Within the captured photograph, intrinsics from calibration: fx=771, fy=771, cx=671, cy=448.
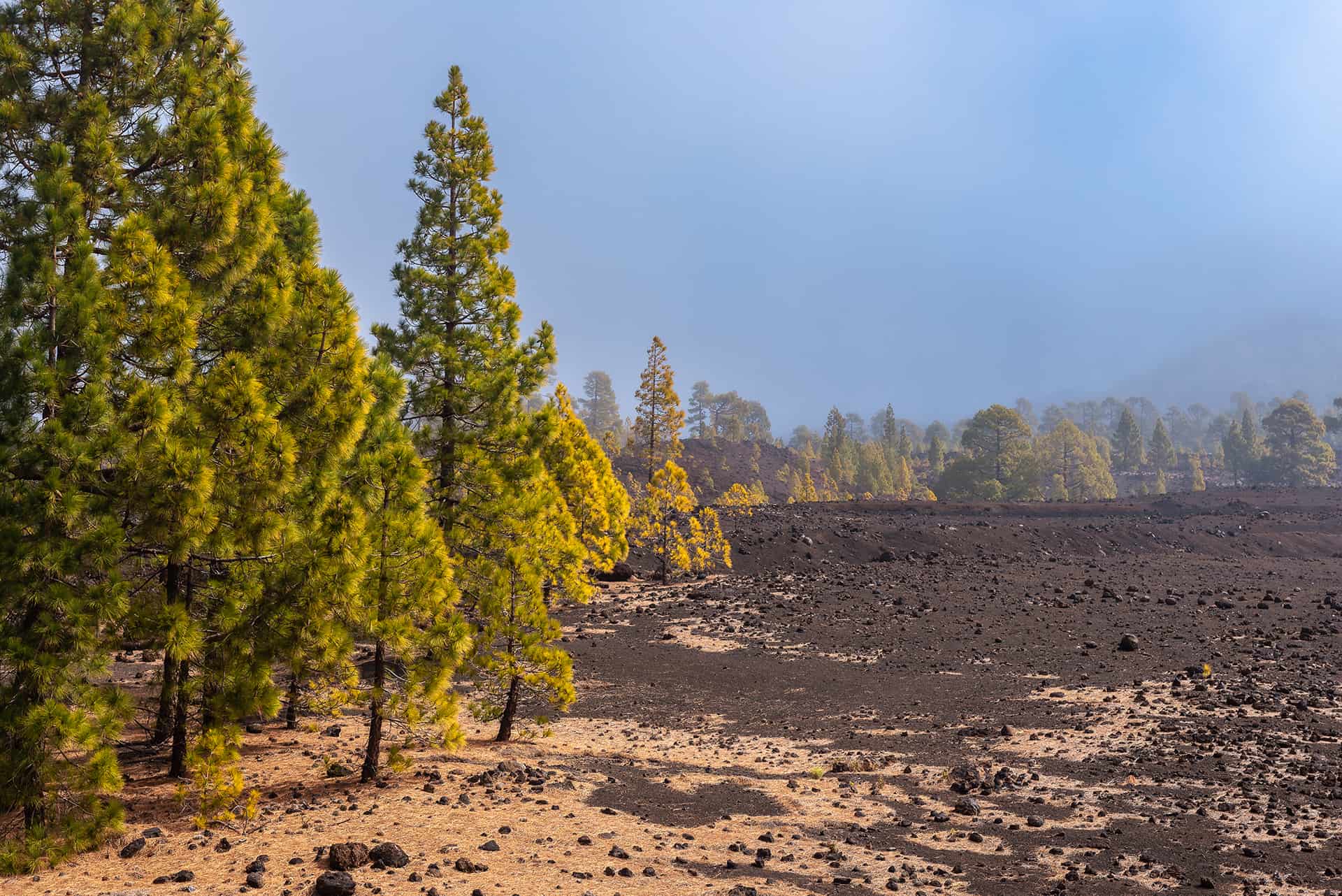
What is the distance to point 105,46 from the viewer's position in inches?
354

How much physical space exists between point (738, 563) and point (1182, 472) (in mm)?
113133

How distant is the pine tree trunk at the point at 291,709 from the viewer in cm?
1284

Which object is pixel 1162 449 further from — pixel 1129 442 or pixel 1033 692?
pixel 1033 692

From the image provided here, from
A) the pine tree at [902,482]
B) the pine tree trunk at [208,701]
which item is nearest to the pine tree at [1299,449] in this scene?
the pine tree at [902,482]

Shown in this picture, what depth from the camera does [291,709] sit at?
1362 centimetres

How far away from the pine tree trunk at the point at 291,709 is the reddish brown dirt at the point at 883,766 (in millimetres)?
596

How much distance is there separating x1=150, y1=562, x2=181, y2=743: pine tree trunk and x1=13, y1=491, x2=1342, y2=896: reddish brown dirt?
62 centimetres

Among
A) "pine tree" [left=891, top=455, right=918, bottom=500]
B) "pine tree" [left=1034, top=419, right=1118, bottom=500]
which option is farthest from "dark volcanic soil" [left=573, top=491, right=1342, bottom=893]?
"pine tree" [left=891, top=455, right=918, bottom=500]

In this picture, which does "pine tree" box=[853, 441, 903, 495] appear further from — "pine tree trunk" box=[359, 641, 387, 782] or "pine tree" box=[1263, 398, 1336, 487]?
"pine tree trunk" box=[359, 641, 387, 782]

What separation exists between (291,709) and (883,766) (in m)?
10.4

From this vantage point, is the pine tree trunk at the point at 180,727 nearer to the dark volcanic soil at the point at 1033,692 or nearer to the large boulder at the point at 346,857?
the large boulder at the point at 346,857

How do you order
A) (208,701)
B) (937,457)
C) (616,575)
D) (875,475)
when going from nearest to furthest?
(208,701) < (616,575) < (875,475) < (937,457)

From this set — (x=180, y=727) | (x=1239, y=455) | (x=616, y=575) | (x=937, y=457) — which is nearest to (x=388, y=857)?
(x=180, y=727)

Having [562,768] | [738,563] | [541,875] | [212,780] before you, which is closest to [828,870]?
[541,875]
